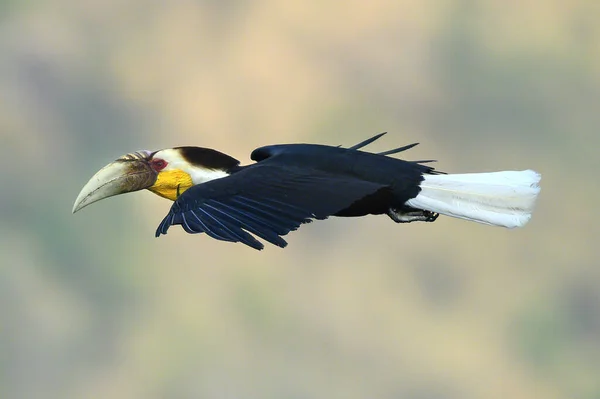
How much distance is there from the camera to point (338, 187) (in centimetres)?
1001

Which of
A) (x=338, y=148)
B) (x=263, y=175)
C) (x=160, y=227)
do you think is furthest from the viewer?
(x=338, y=148)

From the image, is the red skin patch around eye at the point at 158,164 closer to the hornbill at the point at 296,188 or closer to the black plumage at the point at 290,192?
the hornbill at the point at 296,188

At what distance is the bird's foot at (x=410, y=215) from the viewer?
34.7ft

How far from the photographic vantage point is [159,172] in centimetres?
1145

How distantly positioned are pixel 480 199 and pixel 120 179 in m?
2.99

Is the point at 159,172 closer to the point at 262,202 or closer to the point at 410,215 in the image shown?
the point at 262,202

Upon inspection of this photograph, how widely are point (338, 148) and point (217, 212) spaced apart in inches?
61.4

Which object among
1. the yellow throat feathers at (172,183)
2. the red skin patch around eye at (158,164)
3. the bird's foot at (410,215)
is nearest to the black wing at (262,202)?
the bird's foot at (410,215)

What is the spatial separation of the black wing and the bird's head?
101 centimetres

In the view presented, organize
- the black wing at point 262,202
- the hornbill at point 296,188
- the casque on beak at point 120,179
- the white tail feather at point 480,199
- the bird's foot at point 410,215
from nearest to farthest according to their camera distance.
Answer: the black wing at point 262,202, the hornbill at point 296,188, the white tail feather at point 480,199, the bird's foot at point 410,215, the casque on beak at point 120,179

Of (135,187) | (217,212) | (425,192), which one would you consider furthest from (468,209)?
(135,187)

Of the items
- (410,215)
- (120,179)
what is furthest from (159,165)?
(410,215)

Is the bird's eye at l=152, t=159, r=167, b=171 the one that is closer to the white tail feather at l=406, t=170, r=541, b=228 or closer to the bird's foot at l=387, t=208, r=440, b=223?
the bird's foot at l=387, t=208, r=440, b=223

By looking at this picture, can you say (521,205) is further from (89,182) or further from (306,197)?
(89,182)
